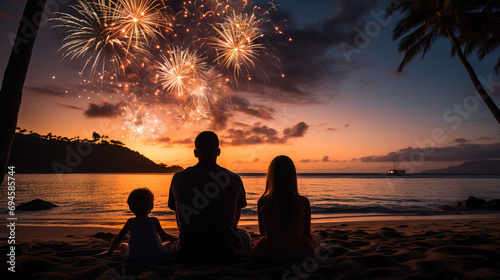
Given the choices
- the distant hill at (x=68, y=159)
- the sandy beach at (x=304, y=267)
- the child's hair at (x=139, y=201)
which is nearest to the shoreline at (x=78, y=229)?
the sandy beach at (x=304, y=267)

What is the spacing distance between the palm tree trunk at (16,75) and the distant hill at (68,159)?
294 ft

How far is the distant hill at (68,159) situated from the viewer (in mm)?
93062

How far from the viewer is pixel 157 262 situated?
3.59 metres

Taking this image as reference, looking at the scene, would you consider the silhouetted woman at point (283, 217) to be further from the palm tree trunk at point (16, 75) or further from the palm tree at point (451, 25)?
the palm tree at point (451, 25)

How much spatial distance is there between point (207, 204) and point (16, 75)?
382 centimetres

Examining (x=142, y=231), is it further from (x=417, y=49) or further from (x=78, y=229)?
(x=417, y=49)

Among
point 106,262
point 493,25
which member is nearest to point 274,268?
point 106,262

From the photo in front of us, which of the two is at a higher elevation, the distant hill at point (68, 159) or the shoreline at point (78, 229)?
the distant hill at point (68, 159)

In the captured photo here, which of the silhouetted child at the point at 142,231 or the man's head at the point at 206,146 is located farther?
the silhouetted child at the point at 142,231

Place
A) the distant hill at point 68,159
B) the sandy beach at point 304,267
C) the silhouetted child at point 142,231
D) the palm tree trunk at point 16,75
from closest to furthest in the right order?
the sandy beach at point 304,267 < the silhouetted child at point 142,231 < the palm tree trunk at point 16,75 < the distant hill at point 68,159

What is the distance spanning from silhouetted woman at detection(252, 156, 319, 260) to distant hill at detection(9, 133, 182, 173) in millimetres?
92767

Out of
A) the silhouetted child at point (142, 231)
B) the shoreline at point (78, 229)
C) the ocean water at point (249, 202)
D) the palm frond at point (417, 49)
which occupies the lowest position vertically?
the ocean water at point (249, 202)

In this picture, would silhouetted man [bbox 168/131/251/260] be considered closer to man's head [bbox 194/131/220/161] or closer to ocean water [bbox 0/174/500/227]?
man's head [bbox 194/131/220/161]

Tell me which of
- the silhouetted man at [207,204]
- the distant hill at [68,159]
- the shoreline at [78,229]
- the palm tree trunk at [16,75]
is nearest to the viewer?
the silhouetted man at [207,204]
